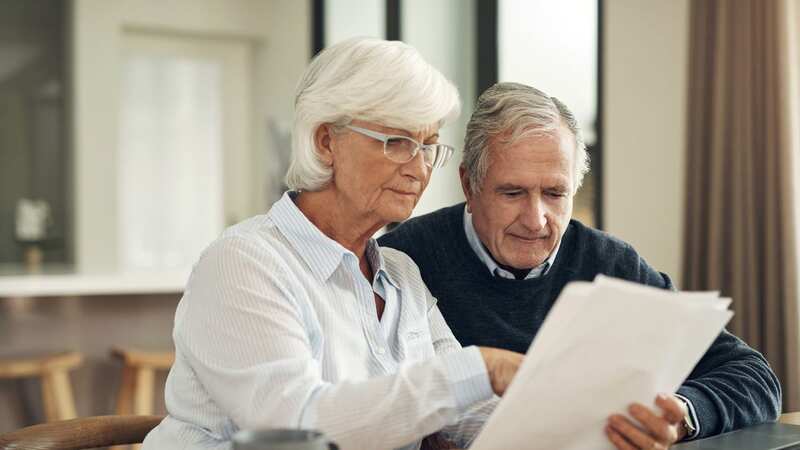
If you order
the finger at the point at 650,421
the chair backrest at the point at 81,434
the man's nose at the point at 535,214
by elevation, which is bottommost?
the chair backrest at the point at 81,434

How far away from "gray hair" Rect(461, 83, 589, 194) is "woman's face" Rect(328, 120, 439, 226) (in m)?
0.33

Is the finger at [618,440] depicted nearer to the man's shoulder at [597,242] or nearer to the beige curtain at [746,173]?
the man's shoulder at [597,242]

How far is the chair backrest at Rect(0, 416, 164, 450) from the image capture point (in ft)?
4.63

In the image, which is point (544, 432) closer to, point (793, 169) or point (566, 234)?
point (566, 234)

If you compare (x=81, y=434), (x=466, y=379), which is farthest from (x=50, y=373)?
(x=466, y=379)

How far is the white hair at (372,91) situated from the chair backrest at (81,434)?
0.50 m

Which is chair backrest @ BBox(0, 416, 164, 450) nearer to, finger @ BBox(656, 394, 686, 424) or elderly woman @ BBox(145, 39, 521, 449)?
elderly woman @ BBox(145, 39, 521, 449)

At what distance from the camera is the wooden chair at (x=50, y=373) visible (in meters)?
3.76

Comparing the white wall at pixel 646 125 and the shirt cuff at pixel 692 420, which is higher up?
the white wall at pixel 646 125

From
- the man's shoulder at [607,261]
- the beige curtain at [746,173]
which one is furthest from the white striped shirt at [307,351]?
the beige curtain at [746,173]

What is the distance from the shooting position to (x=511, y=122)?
172 centimetres

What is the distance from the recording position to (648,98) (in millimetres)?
3541

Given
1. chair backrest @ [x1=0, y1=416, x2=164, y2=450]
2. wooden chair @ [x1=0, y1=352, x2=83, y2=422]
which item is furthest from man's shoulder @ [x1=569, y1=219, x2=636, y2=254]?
wooden chair @ [x1=0, y1=352, x2=83, y2=422]

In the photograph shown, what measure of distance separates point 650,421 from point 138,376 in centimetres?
311
